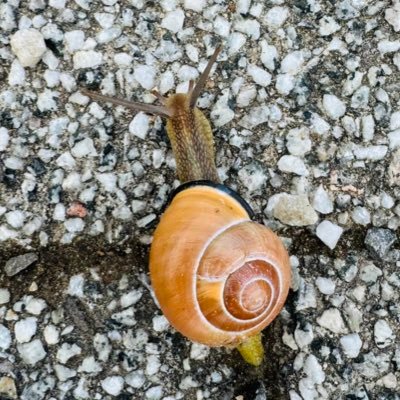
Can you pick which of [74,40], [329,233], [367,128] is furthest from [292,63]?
[74,40]

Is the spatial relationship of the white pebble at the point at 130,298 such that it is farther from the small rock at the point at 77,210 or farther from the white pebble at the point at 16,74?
the white pebble at the point at 16,74

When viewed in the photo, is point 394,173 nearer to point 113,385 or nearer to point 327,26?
point 327,26

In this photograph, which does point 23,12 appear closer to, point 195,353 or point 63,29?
point 63,29

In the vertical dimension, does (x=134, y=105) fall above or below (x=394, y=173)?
above

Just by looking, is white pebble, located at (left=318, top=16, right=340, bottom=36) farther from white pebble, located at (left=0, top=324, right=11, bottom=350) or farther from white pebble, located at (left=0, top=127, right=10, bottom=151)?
white pebble, located at (left=0, top=324, right=11, bottom=350)

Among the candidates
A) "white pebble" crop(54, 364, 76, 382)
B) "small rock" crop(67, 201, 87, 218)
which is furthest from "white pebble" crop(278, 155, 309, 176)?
"white pebble" crop(54, 364, 76, 382)

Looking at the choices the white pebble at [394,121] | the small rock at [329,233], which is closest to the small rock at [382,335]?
the small rock at [329,233]

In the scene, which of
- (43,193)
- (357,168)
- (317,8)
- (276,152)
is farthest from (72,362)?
(317,8)
